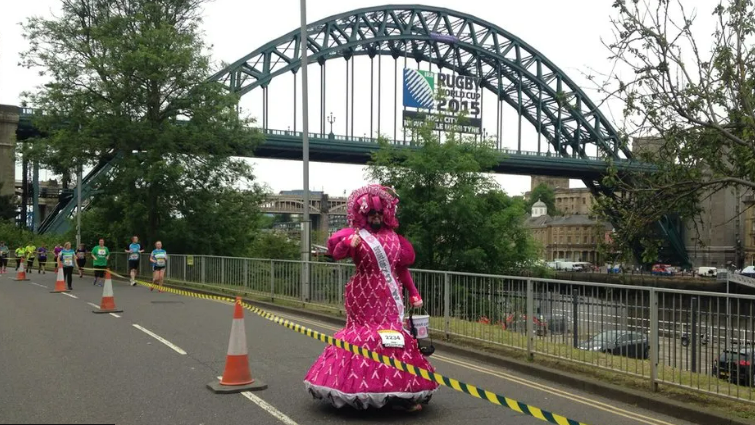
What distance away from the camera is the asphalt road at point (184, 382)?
6.25 metres

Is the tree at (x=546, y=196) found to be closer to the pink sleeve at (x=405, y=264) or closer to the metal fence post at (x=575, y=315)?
the metal fence post at (x=575, y=315)

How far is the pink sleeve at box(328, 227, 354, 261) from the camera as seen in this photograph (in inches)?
247

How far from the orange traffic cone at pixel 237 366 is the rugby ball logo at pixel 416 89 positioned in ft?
201

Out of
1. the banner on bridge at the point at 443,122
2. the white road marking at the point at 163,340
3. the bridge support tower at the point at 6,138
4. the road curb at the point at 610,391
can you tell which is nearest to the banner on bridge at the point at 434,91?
the banner on bridge at the point at 443,122

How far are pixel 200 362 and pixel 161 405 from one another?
2260mm

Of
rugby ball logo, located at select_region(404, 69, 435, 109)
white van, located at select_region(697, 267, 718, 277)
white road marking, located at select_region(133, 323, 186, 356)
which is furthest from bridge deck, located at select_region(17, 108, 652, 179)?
white road marking, located at select_region(133, 323, 186, 356)

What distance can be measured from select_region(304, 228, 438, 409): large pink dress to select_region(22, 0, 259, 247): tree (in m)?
22.2

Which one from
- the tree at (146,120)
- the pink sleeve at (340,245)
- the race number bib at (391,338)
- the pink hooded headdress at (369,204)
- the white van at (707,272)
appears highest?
the tree at (146,120)

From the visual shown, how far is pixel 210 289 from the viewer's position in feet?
67.8

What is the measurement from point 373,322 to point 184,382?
2.67 m

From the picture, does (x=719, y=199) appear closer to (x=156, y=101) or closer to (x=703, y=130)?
(x=156, y=101)

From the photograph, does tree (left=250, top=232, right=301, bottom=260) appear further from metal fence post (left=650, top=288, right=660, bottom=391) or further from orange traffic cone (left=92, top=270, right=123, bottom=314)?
metal fence post (left=650, top=288, right=660, bottom=391)

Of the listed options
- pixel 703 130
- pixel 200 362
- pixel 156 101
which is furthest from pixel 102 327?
pixel 156 101

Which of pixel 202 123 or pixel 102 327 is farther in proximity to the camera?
pixel 202 123
